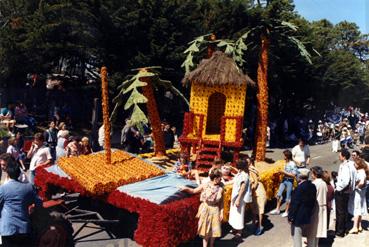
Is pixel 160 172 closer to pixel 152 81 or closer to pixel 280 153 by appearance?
pixel 152 81

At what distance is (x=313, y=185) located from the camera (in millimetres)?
8227

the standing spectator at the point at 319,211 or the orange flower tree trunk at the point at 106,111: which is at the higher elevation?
the orange flower tree trunk at the point at 106,111

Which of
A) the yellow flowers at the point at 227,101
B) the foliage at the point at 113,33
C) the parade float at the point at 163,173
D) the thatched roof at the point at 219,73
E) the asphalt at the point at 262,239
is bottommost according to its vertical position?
the asphalt at the point at 262,239

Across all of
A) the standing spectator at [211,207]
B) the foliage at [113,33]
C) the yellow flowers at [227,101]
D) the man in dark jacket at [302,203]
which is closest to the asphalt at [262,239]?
the standing spectator at [211,207]

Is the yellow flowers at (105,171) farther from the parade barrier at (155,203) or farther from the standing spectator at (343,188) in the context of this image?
the standing spectator at (343,188)

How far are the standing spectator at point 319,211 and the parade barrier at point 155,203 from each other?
2091 mm

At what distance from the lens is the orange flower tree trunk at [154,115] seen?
13.2 meters

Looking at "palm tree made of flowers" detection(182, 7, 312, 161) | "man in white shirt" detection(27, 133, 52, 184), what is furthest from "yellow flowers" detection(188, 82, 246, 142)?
"man in white shirt" detection(27, 133, 52, 184)

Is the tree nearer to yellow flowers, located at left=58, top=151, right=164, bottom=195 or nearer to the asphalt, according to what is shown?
the asphalt

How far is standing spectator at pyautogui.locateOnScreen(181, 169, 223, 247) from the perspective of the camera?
8.48m

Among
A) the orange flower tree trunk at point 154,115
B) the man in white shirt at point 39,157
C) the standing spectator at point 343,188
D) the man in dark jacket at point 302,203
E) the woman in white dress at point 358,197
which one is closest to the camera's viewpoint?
the man in dark jacket at point 302,203

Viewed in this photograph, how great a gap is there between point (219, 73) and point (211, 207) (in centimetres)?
594

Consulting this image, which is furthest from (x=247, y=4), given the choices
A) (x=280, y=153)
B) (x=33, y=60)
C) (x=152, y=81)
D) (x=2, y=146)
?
(x=2, y=146)

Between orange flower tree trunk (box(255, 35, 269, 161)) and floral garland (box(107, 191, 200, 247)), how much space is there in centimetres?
668
